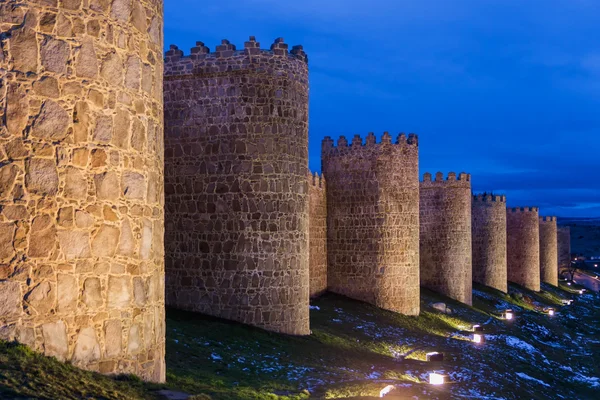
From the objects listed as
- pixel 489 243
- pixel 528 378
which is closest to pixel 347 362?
pixel 528 378

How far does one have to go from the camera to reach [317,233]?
81.9 ft

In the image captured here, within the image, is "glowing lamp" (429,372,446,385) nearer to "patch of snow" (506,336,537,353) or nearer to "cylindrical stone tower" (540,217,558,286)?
"patch of snow" (506,336,537,353)

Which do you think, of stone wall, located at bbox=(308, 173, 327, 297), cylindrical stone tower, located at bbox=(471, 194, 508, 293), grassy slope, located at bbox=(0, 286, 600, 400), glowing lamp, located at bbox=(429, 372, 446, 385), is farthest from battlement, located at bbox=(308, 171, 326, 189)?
cylindrical stone tower, located at bbox=(471, 194, 508, 293)

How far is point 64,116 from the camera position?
6.54 meters

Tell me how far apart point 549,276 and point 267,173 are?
155 feet

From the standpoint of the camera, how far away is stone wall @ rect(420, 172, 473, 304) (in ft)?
108

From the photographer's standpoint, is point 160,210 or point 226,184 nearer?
point 160,210

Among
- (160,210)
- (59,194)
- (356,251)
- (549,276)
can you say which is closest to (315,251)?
(356,251)

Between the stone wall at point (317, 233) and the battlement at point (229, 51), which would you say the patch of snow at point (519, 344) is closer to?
the stone wall at point (317, 233)

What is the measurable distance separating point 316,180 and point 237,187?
Answer: 32.5 ft

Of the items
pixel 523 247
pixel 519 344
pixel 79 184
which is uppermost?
pixel 79 184

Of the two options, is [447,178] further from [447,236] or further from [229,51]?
[229,51]

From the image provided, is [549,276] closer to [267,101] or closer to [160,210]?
[267,101]

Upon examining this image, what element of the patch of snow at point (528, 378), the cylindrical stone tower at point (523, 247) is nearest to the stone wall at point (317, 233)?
the patch of snow at point (528, 378)
